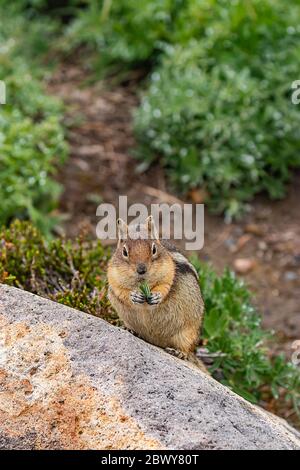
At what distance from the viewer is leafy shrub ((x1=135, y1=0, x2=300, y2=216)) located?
8.01 meters

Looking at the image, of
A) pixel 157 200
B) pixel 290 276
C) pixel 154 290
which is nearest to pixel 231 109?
Result: pixel 157 200

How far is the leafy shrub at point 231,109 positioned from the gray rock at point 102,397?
4199mm

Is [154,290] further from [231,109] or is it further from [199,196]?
[231,109]

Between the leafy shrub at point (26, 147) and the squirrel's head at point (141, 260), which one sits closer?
the squirrel's head at point (141, 260)

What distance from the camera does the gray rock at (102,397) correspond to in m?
3.51

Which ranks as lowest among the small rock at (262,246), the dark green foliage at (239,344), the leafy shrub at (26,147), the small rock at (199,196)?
the dark green foliage at (239,344)

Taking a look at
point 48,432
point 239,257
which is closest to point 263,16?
point 239,257

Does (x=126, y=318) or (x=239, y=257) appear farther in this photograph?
(x=239, y=257)

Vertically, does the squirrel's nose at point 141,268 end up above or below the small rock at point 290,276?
above

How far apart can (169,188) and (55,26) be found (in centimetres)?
297

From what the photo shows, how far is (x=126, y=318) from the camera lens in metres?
4.46

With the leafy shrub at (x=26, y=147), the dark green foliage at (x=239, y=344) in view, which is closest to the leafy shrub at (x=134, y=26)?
the leafy shrub at (x=26, y=147)

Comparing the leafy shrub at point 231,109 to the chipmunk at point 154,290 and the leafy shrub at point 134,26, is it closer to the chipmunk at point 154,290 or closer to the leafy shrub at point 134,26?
the leafy shrub at point 134,26

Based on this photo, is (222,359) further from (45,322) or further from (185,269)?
(45,322)
